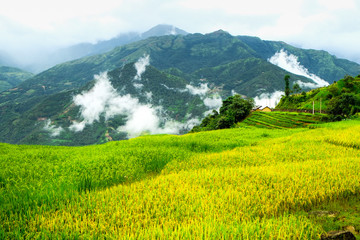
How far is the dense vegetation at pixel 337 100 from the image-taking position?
53259 mm

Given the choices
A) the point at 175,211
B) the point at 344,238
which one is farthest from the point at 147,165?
the point at 344,238

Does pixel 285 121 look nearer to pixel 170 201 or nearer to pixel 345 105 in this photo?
pixel 345 105

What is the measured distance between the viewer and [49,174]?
9.70 metres

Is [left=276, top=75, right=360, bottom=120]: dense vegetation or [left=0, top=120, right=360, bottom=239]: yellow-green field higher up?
[left=276, top=75, right=360, bottom=120]: dense vegetation

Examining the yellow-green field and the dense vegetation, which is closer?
the yellow-green field

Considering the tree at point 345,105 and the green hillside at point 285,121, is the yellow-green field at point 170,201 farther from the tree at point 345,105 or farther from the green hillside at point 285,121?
the tree at point 345,105

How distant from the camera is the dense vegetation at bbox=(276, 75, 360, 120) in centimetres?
5326

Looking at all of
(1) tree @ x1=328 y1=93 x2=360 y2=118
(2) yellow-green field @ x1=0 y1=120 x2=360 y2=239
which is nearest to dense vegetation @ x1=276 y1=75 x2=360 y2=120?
(1) tree @ x1=328 y1=93 x2=360 y2=118

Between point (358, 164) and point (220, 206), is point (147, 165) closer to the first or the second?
point (220, 206)

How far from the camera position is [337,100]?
55062 millimetres

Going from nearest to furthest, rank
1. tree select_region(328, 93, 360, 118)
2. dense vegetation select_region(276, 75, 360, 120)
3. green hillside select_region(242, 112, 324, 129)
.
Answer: green hillside select_region(242, 112, 324, 129) < tree select_region(328, 93, 360, 118) < dense vegetation select_region(276, 75, 360, 120)

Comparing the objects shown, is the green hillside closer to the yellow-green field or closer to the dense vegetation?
the dense vegetation

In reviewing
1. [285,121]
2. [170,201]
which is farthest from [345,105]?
[170,201]

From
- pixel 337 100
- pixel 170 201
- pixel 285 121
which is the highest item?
pixel 337 100
